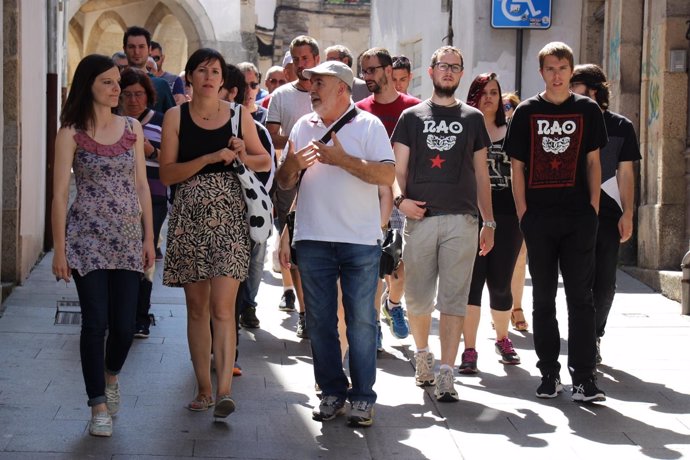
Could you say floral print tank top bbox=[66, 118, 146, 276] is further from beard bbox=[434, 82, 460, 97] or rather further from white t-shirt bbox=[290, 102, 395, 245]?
beard bbox=[434, 82, 460, 97]

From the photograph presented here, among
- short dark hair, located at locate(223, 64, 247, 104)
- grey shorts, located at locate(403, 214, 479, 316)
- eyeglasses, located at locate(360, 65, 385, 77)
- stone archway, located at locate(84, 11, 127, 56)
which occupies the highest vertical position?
stone archway, located at locate(84, 11, 127, 56)

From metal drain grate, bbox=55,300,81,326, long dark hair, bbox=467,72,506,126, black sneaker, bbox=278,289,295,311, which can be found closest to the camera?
long dark hair, bbox=467,72,506,126

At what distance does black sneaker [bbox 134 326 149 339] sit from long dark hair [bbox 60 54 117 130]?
272cm

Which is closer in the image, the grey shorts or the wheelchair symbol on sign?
the grey shorts

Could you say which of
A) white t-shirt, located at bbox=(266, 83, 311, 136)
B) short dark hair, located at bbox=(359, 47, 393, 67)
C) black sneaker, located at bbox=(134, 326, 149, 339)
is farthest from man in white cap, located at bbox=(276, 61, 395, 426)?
black sneaker, located at bbox=(134, 326, 149, 339)

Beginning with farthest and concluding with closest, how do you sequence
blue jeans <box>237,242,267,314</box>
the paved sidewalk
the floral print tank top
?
blue jeans <box>237,242,267,314</box>, the floral print tank top, the paved sidewalk

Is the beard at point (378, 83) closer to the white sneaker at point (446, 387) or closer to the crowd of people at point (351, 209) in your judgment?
the crowd of people at point (351, 209)

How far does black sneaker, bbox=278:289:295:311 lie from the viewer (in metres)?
10.1

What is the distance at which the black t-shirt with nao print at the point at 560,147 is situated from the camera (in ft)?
22.7

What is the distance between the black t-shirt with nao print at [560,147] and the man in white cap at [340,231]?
3.32 ft

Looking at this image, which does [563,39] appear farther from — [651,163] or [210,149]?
[210,149]

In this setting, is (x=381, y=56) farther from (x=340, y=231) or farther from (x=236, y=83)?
(x=340, y=231)

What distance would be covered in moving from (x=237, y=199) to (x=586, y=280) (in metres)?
1.99

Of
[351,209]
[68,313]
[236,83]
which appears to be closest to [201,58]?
[351,209]
